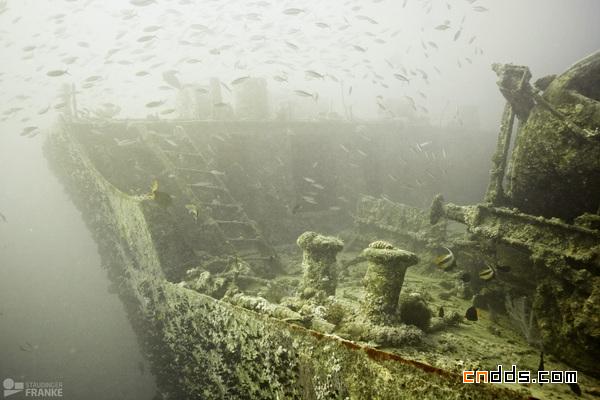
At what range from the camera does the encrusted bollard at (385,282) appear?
3699 mm

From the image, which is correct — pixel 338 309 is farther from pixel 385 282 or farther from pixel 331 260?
pixel 331 260

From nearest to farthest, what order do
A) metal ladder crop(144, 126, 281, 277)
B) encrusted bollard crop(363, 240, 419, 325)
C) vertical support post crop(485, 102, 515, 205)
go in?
encrusted bollard crop(363, 240, 419, 325) → vertical support post crop(485, 102, 515, 205) → metal ladder crop(144, 126, 281, 277)

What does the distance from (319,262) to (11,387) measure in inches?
696

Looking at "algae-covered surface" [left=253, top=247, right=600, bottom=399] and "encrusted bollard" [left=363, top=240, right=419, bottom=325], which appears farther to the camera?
"encrusted bollard" [left=363, top=240, right=419, bottom=325]

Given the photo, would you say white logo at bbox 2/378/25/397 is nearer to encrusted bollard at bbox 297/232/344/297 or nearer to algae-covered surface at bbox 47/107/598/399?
algae-covered surface at bbox 47/107/598/399

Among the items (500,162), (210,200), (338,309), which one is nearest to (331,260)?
(338,309)

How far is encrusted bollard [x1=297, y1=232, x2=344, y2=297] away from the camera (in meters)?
4.84

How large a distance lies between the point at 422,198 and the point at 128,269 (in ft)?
44.0

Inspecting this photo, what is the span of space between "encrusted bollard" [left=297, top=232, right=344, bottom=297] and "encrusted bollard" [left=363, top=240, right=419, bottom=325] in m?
1.06

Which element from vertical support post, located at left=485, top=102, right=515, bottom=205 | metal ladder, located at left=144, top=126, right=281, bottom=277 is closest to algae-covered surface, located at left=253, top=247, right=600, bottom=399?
vertical support post, located at left=485, top=102, right=515, bottom=205

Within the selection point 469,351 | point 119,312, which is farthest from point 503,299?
point 119,312

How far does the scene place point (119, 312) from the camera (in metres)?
17.2

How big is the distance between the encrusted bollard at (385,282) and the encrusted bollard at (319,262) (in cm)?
106

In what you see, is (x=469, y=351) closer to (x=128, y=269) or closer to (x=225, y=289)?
(x=225, y=289)
